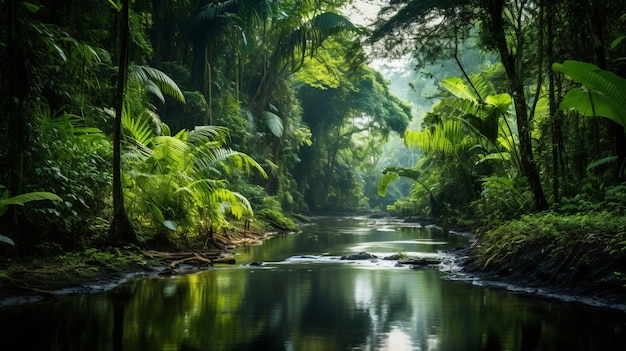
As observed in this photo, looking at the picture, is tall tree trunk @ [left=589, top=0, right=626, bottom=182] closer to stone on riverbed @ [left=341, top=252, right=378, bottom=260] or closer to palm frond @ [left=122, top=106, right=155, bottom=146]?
stone on riverbed @ [left=341, top=252, right=378, bottom=260]

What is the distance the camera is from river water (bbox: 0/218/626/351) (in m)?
4.23

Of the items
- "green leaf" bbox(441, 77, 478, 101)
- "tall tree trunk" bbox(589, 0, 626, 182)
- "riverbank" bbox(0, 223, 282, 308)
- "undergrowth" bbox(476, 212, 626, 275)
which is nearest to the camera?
"riverbank" bbox(0, 223, 282, 308)

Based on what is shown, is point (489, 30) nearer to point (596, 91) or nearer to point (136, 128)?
point (596, 91)

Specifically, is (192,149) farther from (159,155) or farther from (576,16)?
(576,16)

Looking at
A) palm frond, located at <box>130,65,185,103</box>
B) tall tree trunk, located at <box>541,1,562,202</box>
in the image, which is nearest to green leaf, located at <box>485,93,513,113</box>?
tall tree trunk, located at <box>541,1,562,202</box>

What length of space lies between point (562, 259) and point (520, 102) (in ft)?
11.4

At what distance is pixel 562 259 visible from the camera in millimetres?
6582

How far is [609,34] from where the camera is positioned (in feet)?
27.7

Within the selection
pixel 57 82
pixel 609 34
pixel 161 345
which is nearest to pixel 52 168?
pixel 57 82

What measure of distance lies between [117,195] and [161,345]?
4277 mm

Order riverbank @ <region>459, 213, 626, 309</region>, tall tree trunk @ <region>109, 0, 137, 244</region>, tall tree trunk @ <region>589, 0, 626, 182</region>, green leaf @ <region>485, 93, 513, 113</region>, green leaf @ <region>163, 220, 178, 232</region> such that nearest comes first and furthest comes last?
riverbank @ <region>459, 213, 626, 309</region> < tall tree trunk @ <region>589, 0, 626, 182</region> < tall tree trunk @ <region>109, 0, 137, 244</region> < green leaf @ <region>163, 220, 178, 232</region> < green leaf @ <region>485, 93, 513, 113</region>

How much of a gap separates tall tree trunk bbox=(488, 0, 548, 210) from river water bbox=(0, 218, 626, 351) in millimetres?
2505

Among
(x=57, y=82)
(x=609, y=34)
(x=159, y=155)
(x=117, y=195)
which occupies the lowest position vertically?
(x=117, y=195)

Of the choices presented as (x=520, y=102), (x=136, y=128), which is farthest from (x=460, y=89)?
(x=136, y=128)
